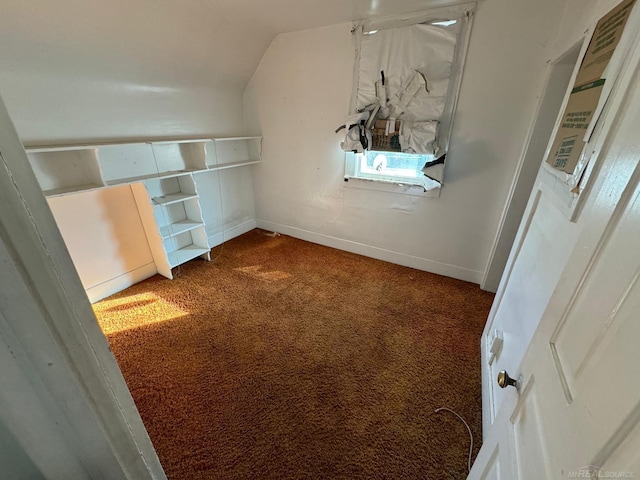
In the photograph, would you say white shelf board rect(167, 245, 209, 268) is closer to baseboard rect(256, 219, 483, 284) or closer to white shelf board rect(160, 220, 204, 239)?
white shelf board rect(160, 220, 204, 239)

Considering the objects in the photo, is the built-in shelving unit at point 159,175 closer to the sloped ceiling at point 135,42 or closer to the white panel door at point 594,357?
the sloped ceiling at point 135,42

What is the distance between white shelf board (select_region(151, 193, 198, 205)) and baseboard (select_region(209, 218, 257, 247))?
2.10ft

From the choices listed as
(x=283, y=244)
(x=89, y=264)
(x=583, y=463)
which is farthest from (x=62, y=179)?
(x=583, y=463)

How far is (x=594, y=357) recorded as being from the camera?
0.43 metres

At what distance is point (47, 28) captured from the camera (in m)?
1.50

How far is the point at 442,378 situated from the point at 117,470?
1.64 meters

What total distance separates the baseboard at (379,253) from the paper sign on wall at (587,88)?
5.22 feet

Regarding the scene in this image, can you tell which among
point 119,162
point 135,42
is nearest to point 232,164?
point 119,162

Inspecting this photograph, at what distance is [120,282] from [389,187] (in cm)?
263

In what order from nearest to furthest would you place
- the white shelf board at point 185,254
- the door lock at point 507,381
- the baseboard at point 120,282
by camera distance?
1. the door lock at point 507,381
2. the baseboard at point 120,282
3. the white shelf board at point 185,254

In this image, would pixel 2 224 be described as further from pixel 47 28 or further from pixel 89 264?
pixel 89 264

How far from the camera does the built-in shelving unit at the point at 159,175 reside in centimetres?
184

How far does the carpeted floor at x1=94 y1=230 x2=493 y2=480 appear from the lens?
4.08ft

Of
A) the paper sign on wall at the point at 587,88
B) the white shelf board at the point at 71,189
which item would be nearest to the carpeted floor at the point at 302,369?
the white shelf board at the point at 71,189
